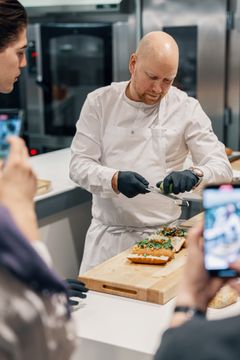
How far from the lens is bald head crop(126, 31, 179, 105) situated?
231 centimetres

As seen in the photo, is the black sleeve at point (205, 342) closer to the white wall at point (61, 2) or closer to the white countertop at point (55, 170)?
the white countertop at point (55, 170)

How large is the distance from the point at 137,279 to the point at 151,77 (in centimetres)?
82

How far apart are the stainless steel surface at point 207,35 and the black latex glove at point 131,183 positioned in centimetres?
178

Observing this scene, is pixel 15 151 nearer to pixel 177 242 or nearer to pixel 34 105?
pixel 177 242

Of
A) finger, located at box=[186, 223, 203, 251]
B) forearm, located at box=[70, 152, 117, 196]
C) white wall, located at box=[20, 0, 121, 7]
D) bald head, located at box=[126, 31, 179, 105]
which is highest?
white wall, located at box=[20, 0, 121, 7]

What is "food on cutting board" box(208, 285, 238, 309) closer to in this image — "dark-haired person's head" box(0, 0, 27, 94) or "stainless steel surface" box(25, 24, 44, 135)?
"dark-haired person's head" box(0, 0, 27, 94)

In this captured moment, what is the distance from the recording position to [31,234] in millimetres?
980

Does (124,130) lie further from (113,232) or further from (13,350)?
(13,350)

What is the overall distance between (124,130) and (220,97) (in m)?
1.58

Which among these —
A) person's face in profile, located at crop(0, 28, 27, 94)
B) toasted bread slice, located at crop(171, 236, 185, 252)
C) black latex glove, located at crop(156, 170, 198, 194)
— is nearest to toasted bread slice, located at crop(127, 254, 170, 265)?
toasted bread slice, located at crop(171, 236, 185, 252)

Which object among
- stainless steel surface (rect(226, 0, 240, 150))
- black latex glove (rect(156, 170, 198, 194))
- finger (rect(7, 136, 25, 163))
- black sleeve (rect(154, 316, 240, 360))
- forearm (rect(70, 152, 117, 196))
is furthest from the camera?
stainless steel surface (rect(226, 0, 240, 150))

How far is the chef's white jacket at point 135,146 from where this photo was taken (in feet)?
8.13

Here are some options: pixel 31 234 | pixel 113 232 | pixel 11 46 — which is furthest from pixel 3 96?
pixel 31 234

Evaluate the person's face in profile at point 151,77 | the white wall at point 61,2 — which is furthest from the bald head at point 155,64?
the white wall at point 61,2
